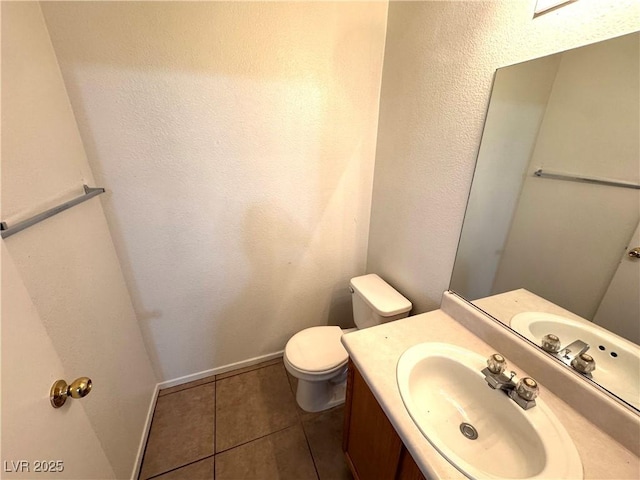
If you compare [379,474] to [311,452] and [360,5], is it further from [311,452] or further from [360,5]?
[360,5]

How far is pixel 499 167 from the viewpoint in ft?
3.05

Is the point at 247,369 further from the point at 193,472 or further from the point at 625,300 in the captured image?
the point at 625,300

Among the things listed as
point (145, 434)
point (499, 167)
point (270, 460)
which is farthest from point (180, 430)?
point (499, 167)

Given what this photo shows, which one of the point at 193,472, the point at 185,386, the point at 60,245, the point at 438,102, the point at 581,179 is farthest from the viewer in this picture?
the point at 185,386

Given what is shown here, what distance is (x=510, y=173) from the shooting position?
0.90m

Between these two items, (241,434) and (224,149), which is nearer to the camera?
(224,149)

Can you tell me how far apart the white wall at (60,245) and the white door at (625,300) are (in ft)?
4.89

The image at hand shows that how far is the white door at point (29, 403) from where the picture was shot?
0.55 meters

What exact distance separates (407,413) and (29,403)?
96 centimetres

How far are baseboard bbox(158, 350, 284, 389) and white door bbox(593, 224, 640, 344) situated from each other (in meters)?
1.78

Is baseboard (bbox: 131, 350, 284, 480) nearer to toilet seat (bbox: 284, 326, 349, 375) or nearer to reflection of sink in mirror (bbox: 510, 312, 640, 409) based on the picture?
toilet seat (bbox: 284, 326, 349, 375)

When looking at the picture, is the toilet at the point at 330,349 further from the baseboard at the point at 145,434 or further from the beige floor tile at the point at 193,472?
the baseboard at the point at 145,434

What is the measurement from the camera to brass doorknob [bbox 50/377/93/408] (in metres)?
0.69

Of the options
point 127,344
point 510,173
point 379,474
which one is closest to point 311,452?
point 379,474
